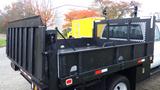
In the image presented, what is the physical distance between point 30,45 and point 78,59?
0.79 metres

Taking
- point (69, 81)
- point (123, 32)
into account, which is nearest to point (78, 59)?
point (69, 81)

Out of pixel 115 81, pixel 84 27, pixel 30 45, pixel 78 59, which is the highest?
pixel 84 27

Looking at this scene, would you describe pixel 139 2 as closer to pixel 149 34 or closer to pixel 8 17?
pixel 8 17

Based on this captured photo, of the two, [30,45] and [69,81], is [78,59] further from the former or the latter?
[30,45]

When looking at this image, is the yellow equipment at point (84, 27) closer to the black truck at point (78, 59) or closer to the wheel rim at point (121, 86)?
the black truck at point (78, 59)

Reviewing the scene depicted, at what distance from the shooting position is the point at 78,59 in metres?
3.03

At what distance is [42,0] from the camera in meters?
35.7

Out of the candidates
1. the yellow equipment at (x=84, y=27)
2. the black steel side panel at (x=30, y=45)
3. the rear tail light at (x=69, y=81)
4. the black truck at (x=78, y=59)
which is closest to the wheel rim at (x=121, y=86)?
the black truck at (x=78, y=59)

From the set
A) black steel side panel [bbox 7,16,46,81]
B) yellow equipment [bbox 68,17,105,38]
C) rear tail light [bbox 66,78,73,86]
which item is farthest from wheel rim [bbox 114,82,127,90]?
yellow equipment [bbox 68,17,105,38]

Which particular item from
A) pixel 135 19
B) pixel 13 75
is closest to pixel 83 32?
pixel 13 75

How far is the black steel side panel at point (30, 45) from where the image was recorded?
277 cm

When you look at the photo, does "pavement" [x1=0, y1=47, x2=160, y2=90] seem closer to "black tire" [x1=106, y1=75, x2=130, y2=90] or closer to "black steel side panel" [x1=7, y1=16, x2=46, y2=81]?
"black tire" [x1=106, y1=75, x2=130, y2=90]

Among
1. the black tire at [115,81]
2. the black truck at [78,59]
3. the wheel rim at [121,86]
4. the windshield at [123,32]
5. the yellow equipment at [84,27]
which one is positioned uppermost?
the yellow equipment at [84,27]

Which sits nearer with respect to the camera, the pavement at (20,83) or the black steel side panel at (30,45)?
the black steel side panel at (30,45)
